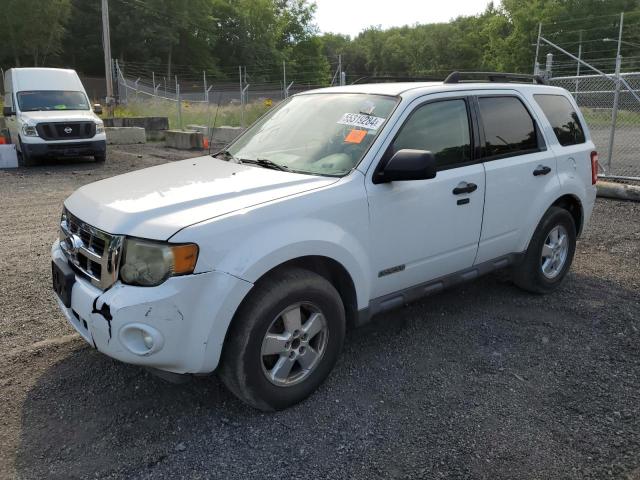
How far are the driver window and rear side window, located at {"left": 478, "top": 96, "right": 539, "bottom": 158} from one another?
0.73 feet

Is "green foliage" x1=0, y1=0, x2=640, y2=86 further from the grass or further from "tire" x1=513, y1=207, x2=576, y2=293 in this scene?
"tire" x1=513, y1=207, x2=576, y2=293

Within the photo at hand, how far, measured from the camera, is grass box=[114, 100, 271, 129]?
874 inches

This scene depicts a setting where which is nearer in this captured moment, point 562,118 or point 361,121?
point 361,121

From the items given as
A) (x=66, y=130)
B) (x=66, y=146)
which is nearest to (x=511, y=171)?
(x=66, y=146)

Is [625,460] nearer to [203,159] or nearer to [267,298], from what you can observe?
[267,298]

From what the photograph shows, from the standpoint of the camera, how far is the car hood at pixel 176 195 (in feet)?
9.27

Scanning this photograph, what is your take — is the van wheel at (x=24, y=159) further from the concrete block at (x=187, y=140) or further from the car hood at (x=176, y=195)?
the car hood at (x=176, y=195)

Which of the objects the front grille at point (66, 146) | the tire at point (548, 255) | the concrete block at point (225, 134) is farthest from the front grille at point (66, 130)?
the tire at point (548, 255)

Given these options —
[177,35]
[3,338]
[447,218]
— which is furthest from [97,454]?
[177,35]

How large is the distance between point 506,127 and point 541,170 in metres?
0.50

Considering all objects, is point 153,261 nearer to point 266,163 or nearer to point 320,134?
point 266,163

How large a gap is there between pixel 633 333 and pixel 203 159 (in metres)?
3.56

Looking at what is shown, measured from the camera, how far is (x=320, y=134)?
12.5 ft

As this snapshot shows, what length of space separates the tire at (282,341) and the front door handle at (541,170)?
2230mm
